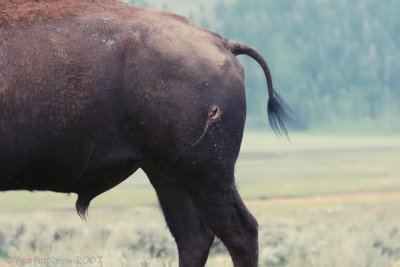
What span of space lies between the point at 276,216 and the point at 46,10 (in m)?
14.4

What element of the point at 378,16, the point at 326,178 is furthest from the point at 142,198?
the point at 378,16

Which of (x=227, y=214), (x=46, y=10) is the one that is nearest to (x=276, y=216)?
(x=227, y=214)

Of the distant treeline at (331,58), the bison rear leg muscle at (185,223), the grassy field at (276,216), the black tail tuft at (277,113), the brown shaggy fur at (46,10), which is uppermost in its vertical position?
the brown shaggy fur at (46,10)

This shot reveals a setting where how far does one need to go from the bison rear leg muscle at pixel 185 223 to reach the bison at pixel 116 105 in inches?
17.8

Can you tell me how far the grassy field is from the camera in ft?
38.2

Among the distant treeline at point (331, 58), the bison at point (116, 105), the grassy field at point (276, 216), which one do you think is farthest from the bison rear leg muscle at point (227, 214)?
the distant treeline at point (331, 58)

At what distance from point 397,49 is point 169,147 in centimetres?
5971

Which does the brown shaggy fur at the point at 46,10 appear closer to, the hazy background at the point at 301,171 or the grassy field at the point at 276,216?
the hazy background at the point at 301,171

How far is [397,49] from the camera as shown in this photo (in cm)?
6550

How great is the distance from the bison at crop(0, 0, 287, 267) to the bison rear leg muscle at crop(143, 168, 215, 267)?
1.48 feet

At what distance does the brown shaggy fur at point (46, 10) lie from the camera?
23.4 feet

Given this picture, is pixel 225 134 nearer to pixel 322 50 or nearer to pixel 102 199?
pixel 102 199

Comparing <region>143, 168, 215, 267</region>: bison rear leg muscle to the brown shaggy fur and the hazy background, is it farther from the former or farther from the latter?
the brown shaggy fur

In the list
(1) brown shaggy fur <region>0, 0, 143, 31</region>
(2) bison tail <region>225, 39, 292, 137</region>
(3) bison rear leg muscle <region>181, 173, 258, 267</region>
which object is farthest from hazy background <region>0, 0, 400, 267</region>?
(1) brown shaggy fur <region>0, 0, 143, 31</region>
